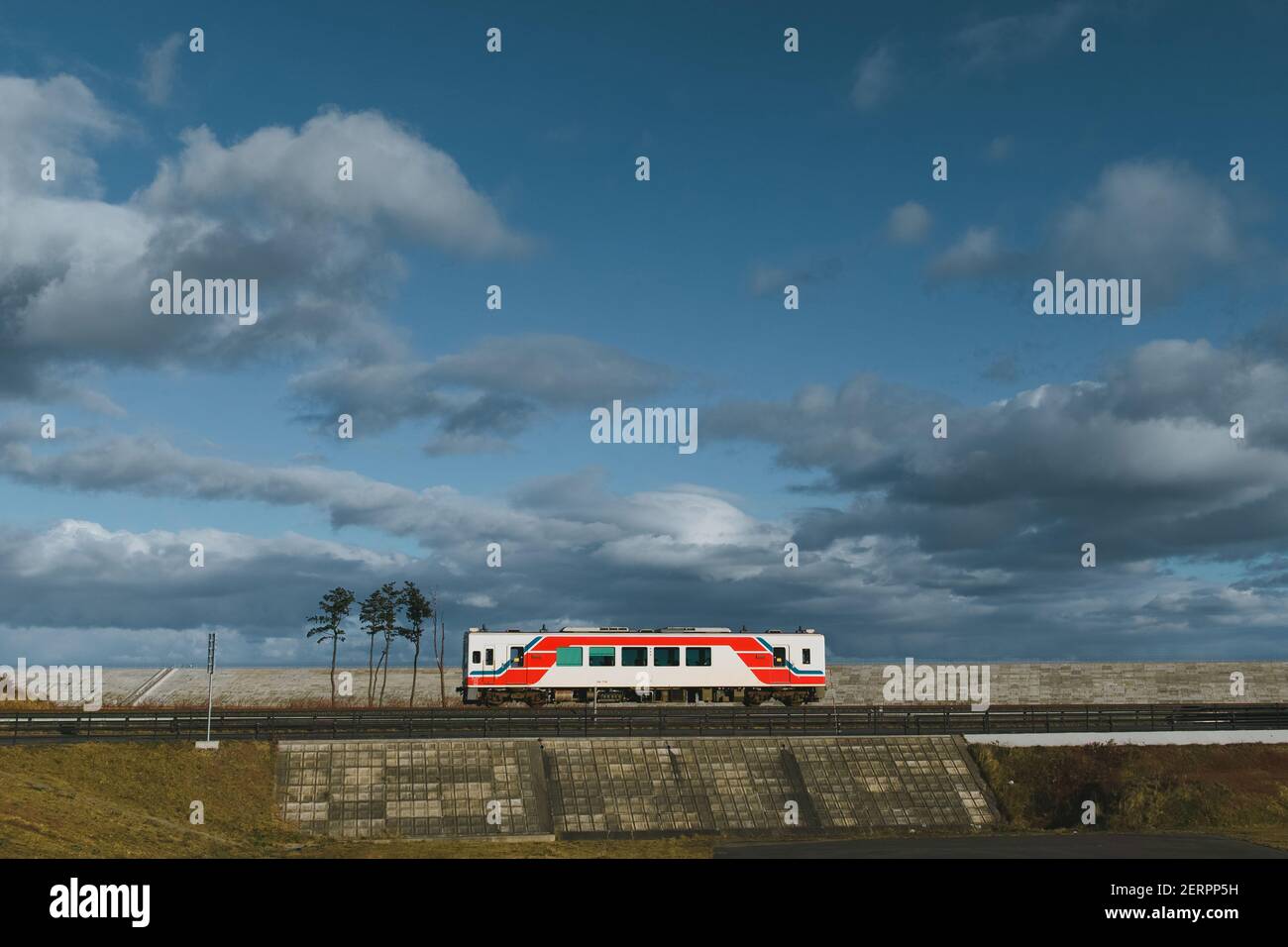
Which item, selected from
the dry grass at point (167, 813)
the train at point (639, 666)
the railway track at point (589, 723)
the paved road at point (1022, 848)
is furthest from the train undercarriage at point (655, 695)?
the paved road at point (1022, 848)

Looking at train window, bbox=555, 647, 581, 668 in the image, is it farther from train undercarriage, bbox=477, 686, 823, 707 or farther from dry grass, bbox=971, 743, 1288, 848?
dry grass, bbox=971, 743, 1288, 848

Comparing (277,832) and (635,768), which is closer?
(277,832)

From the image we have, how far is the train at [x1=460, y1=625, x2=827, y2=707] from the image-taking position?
59438mm

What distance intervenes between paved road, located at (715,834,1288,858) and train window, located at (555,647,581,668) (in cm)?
2545

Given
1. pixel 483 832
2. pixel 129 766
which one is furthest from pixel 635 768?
pixel 129 766

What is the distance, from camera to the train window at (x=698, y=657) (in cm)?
6041

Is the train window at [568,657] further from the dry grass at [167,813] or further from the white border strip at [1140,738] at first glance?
the white border strip at [1140,738]

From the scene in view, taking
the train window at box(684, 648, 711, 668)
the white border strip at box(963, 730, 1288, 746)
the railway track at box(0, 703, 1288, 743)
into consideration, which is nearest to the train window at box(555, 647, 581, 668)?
the train window at box(684, 648, 711, 668)
